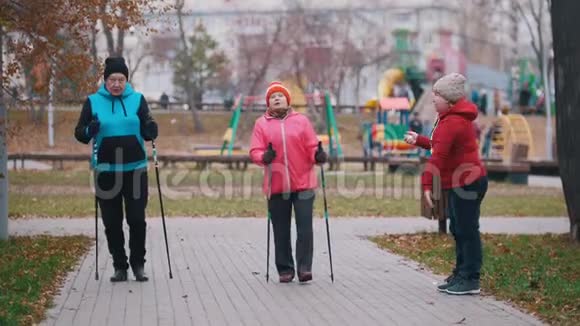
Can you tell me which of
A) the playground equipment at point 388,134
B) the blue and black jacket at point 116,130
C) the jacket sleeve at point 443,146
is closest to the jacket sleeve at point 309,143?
the jacket sleeve at point 443,146

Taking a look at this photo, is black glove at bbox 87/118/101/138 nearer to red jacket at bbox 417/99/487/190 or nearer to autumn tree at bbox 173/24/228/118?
red jacket at bbox 417/99/487/190

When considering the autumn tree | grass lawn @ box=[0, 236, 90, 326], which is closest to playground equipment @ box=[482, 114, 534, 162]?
grass lawn @ box=[0, 236, 90, 326]

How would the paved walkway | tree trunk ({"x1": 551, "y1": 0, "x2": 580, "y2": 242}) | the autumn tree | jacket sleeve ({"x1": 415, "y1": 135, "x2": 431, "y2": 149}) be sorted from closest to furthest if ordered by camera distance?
the paved walkway → jacket sleeve ({"x1": 415, "y1": 135, "x2": 431, "y2": 149}) → tree trunk ({"x1": 551, "y1": 0, "x2": 580, "y2": 242}) → the autumn tree

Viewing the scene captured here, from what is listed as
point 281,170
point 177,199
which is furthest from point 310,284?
point 177,199

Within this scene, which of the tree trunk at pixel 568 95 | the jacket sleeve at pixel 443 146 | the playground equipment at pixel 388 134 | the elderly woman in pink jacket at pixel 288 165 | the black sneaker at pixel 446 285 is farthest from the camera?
the playground equipment at pixel 388 134

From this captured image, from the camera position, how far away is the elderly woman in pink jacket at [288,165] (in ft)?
33.8

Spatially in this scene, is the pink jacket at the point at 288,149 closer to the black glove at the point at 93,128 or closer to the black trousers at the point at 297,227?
the black trousers at the point at 297,227

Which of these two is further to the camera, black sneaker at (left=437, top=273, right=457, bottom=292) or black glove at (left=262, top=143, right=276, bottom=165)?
black glove at (left=262, top=143, right=276, bottom=165)

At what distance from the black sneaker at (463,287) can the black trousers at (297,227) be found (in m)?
1.36

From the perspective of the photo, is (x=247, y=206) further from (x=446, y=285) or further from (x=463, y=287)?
(x=463, y=287)

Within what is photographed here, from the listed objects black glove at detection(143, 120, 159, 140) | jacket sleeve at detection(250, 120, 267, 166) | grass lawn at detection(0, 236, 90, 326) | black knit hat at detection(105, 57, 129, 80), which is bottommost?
grass lawn at detection(0, 236, 90, 326)

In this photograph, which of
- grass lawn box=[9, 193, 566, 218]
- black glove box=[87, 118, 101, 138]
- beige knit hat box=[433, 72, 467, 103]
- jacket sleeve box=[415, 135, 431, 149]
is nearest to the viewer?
beige knit hat box=[433, 72, 467, 103]

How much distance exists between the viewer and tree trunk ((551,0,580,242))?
1361 cm

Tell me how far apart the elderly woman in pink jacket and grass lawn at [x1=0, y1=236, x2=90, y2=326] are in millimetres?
2038
